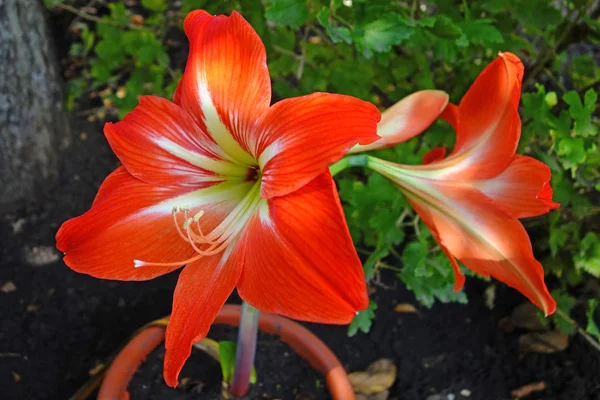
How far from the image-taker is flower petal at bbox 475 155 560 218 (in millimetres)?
796

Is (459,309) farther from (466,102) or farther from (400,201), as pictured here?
(466,102)

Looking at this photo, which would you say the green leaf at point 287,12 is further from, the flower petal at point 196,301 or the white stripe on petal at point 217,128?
the flower petal at point 196,301

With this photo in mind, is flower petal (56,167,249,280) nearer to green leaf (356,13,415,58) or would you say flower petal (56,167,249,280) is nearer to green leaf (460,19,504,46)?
green leaf (356,13,415,58)

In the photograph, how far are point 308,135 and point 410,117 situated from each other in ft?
1.04

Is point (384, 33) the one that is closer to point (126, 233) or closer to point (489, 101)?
point (489, 101)

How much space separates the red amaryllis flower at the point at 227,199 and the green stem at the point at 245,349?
0.28 meters

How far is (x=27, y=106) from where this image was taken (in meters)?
1.75

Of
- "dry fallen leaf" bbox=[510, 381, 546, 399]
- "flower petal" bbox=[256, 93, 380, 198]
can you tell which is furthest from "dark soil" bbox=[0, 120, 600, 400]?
"flower petal" bbox=[256, 93, 380, 198]

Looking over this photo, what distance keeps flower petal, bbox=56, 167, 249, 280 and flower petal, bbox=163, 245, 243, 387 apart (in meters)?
0.04

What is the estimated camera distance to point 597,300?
1477 millimetres

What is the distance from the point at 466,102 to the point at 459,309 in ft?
3.43

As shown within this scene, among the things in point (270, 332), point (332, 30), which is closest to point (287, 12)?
point (332, 30)

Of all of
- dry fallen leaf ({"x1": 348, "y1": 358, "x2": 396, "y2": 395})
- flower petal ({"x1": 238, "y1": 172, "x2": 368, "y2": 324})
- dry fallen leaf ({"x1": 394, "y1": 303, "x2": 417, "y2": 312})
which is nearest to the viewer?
flower petal ({"x1": 238, "y1": 172, "x2": 368, "y2": 324})

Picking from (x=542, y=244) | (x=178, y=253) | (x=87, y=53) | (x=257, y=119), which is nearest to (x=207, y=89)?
(x=257, y=119)
